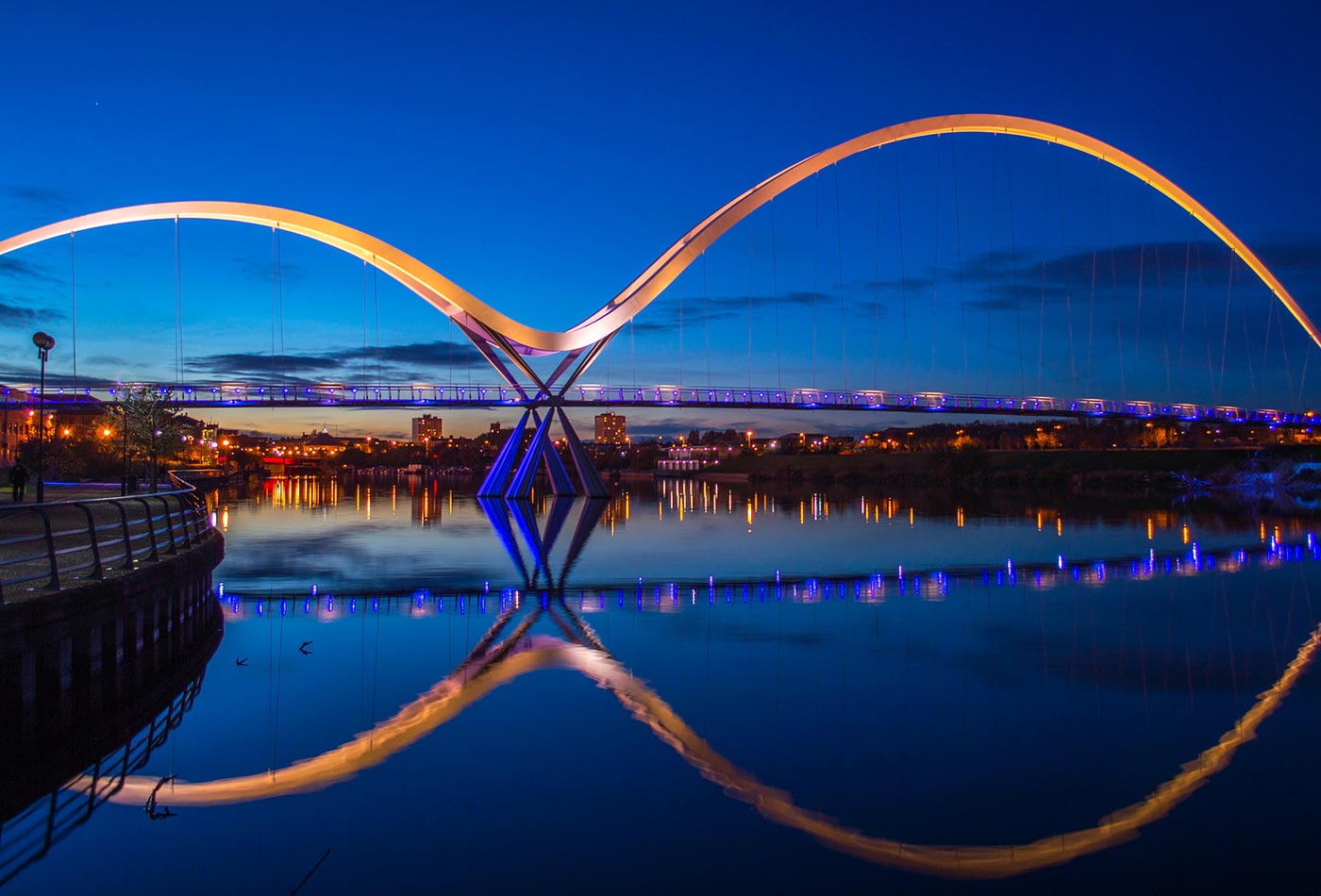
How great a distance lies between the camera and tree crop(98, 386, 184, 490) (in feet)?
123

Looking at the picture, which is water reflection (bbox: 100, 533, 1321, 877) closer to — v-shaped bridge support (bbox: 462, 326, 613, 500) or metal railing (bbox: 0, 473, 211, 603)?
metal railing (bbox: 0, 473, 211, 603)

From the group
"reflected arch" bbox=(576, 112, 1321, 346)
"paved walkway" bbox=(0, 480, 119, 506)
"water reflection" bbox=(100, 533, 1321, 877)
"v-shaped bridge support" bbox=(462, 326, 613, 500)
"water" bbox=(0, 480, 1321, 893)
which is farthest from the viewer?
"v-shaped bridge support" bbox=(462, 326, 613, 500)

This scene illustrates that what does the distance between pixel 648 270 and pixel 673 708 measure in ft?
105

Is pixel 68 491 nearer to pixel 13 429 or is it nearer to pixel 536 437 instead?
pixel 536 437

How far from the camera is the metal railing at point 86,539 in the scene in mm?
7914

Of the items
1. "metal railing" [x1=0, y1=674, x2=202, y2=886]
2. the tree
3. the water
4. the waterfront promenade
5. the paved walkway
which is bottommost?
"metal railing" [x1=0, y1=674, x2=202, y2=886]

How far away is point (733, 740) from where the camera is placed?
24.2 feet

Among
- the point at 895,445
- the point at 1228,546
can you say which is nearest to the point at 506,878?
the point at 1228,546

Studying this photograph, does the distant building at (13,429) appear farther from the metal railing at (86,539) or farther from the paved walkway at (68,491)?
the metal railing at (86,539)

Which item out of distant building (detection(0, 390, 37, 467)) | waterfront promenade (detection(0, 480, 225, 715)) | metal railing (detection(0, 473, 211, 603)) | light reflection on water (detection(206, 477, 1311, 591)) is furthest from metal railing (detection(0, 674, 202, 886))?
distant building (detection(0, 390, 37, 467))

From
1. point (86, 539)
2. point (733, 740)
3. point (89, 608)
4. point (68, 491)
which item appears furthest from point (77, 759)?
point (68, 491)

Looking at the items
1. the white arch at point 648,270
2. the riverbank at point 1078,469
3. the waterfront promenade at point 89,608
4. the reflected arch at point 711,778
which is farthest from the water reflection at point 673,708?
the riverbank at point 1078,469

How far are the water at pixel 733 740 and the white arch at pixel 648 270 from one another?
21012 millimetres

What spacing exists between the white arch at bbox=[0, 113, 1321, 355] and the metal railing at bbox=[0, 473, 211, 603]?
1823 centimetres
